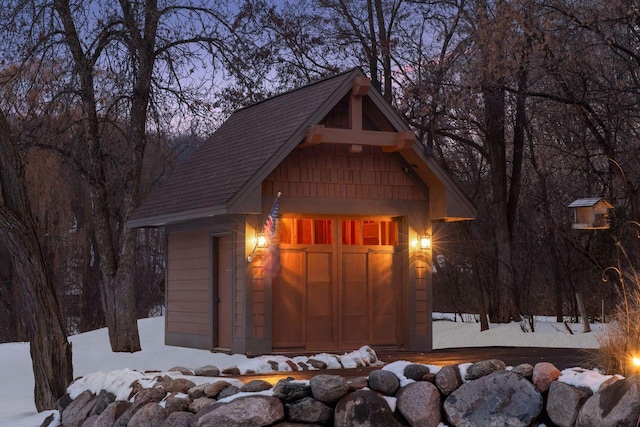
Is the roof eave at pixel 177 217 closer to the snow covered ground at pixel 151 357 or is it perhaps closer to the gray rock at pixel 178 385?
the snow covered ground at pixel 151 357

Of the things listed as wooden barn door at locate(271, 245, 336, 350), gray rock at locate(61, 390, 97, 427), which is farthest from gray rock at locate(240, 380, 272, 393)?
wooden barn door at locate(271, 245, 336, 350)

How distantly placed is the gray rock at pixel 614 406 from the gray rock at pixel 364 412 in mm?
1989

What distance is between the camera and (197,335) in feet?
53.7

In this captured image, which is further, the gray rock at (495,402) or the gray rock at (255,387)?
the gray rock at (255,387)

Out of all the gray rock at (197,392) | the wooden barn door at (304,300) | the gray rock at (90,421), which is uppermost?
the wooden barn door at (304,300)

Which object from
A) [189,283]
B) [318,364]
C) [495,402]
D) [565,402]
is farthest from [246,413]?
[189,283]

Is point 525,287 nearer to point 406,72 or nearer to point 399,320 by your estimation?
point 406,72

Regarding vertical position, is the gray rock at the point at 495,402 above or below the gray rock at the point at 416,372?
below

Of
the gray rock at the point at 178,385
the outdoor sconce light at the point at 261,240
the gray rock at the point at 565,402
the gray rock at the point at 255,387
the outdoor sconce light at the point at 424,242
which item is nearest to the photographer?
the gray rock at the point at 565,402

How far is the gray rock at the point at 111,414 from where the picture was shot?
10906 mm

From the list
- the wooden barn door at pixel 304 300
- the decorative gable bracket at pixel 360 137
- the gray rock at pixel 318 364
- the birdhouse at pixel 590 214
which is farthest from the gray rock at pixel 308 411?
the decorative gable bracket at pixel 360 137

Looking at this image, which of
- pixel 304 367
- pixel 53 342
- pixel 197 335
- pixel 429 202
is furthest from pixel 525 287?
pixel 53 342

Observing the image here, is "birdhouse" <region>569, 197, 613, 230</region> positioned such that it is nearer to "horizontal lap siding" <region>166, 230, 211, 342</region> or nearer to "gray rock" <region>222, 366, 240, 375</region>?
"gray rock" <region>222, 366, 240, 375</region>

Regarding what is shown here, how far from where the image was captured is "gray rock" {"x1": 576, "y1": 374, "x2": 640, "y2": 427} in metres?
8.23
